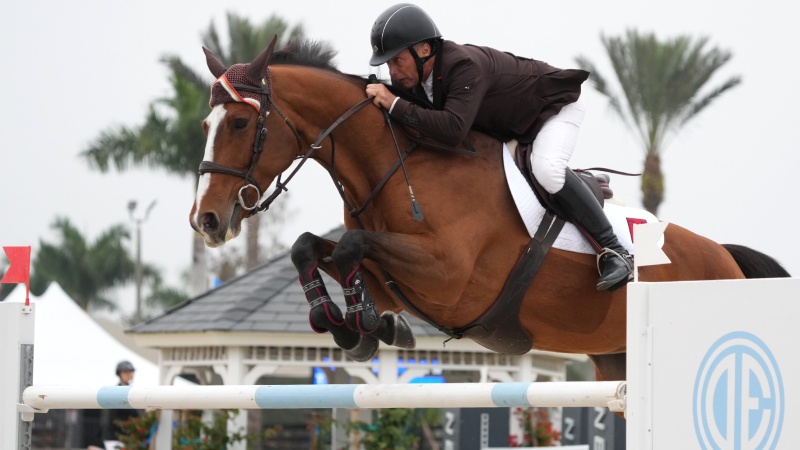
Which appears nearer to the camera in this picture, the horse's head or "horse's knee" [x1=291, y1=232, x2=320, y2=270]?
the horse's head

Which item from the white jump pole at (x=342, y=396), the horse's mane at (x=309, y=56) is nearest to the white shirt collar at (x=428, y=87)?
the horse's mane at (x=309, y=56)

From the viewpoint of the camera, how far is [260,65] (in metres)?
4.67

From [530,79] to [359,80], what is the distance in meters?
0.71

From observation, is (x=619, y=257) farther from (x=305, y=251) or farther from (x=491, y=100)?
(x=305, y=251)

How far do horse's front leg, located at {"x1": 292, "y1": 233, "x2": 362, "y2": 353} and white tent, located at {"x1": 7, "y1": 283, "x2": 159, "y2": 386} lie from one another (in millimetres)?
12502

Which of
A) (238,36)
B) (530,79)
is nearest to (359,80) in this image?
(530,79)

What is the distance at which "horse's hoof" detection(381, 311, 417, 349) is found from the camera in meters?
4.75

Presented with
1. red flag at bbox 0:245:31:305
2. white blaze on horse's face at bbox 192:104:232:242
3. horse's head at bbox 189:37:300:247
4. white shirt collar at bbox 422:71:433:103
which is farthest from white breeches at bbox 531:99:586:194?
red flag at bbox 0:245:31:305

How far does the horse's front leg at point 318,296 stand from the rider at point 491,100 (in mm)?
621

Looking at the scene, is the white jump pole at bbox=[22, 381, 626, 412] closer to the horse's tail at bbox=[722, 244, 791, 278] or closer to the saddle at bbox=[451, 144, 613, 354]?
the saddle at bbox=[451, 144, 613, 354]

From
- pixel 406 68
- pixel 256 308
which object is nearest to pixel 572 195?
pixel 406 68

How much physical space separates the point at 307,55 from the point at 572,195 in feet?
4.16

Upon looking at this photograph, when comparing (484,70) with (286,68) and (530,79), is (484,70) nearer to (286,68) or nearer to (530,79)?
(530,79)

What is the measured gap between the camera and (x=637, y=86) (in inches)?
830
